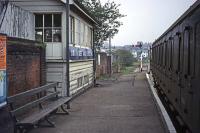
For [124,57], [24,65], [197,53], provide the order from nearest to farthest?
[197,53] < [24,65] < [124,57]

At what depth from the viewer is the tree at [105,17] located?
37.2m

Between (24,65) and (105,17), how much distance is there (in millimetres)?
25751

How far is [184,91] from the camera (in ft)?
27.5

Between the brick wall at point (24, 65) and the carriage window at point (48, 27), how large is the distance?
2.38 meters

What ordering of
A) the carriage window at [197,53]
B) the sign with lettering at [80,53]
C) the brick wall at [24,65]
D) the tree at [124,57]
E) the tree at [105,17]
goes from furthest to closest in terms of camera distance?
the tree at [124,57]
the tree at [105,17]
the sign with lettering at [80,53]
the brick wall at [24,65]
the carriage window at [197,53]

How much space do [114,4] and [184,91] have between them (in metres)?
30.6

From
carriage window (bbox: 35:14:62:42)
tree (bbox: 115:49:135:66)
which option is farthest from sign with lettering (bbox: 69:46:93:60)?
tree (bbox: 115:49:135:66)

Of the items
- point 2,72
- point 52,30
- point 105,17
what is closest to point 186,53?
point 2,72

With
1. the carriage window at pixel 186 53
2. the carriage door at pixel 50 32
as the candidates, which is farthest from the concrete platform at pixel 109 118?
the carriage window at pixel 186 53

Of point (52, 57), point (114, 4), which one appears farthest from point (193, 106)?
point (114, 4)

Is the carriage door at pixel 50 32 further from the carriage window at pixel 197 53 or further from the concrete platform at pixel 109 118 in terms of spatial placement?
the carriage window at pixel 197 53

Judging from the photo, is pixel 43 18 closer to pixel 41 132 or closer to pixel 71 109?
pixel 71 109

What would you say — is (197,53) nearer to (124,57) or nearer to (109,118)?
(109,118)

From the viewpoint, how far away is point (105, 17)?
37.9 m
